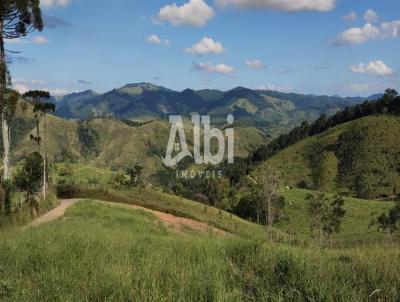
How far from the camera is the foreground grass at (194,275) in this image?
5.31 metres

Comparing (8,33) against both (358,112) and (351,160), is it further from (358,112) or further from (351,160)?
(358,112)

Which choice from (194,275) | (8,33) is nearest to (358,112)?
(8,33)

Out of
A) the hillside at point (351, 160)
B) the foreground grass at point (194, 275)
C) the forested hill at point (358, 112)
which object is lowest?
the hillside at point (351, 160)

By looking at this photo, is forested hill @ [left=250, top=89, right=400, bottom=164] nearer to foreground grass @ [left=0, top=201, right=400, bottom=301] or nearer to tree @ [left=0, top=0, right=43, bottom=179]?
tree @ [left=0, top=0, right=43, bottom=179]

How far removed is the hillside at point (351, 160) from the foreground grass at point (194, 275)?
12303 centimetres

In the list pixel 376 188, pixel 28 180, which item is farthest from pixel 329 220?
pixel 376 188

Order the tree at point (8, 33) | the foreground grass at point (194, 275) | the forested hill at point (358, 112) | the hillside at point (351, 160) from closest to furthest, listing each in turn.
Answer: the foreground grass at point (194, 275)
the tree at point (8, 33)
the hillside at point (351, 160)
the forested hill at point (358, 112)

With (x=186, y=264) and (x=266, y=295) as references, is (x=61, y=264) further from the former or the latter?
(x=266, y=295)

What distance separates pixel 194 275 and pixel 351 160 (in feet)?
513

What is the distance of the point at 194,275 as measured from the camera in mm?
6117

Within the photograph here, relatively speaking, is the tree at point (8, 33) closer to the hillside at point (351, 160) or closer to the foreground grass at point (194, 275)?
the foreground grass at point (194, 275)

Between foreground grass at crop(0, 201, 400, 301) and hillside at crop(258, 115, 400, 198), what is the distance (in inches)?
4844

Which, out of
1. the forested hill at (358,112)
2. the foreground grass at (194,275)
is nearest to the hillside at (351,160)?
the forested hill at (358,112)

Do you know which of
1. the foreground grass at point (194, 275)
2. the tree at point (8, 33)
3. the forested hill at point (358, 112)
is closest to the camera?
the foreground grass at point (194, 275)
